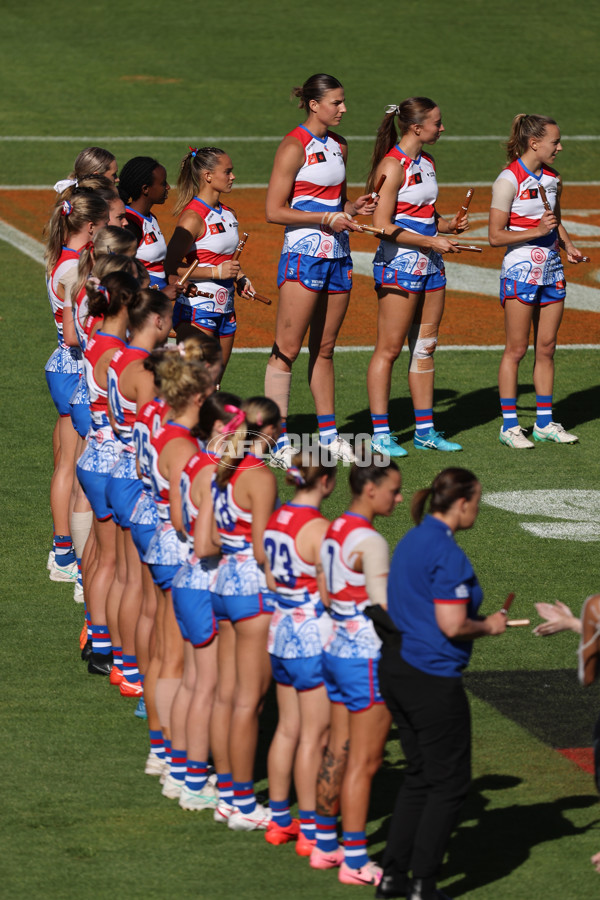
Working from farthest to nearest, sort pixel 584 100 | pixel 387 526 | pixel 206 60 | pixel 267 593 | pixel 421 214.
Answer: pixel 206 60 < pixel 584 100 < pixel 421 214 < pixel 387 526 < pixel 267 593

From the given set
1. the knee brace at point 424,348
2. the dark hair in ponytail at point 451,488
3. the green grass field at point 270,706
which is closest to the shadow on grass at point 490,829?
the green grass field at point 270,706

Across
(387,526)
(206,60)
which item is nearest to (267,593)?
(387,526)

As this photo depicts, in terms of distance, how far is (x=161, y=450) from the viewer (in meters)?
6.46

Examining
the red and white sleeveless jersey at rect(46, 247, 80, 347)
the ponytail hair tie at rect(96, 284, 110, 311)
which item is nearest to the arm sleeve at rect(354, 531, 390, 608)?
the ponytail hair tie at rect(96, 284, 110, 311)

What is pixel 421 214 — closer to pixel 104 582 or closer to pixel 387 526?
pixel 387 526

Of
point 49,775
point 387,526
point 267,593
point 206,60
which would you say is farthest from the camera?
point 206,60

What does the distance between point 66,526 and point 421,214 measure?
3.89m

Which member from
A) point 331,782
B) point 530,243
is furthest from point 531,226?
point 331,782

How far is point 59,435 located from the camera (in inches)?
369

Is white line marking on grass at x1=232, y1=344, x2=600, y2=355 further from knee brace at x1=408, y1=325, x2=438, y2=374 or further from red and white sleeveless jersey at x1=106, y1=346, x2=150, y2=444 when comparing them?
red and white sleeveless jersey at x1=106, y1=346, x2=150, y2=444

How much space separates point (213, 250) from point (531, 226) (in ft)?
9.40

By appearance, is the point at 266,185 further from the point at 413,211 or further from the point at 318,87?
the point at 318,87

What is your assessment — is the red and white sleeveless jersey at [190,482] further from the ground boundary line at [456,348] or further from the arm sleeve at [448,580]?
the ground boundary line at [456,348]

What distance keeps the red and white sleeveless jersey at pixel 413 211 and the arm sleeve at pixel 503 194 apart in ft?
1.79
